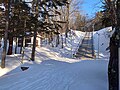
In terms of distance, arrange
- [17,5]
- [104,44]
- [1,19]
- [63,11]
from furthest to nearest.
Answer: [104,44] → [63,11] → [1,19] → [17,5]

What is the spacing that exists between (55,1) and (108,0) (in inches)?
493

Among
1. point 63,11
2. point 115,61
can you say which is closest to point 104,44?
point 63,11

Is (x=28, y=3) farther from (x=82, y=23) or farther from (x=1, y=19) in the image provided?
(x=82, y=23)

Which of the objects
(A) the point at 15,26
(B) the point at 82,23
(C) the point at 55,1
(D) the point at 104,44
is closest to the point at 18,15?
(A) the point at 15,26

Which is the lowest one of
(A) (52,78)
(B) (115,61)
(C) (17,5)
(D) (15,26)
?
(A) (52,78)

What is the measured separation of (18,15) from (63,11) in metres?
25.2

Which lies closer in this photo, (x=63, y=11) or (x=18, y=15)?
(x=18, y=15)

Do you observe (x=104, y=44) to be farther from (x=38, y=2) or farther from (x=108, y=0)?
(x=108, y=0)

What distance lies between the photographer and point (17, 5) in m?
24.8

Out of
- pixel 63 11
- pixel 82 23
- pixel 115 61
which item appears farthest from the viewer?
pixel 82 23

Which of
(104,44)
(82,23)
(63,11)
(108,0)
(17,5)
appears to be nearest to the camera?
(108,0)

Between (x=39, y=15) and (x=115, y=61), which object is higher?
(x=39, y=15)

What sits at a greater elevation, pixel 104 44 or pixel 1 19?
pixel 1 19

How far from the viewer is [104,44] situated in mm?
56094
